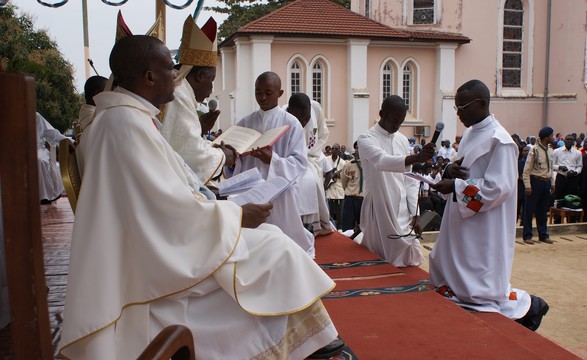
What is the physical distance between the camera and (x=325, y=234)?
7352 millimetres

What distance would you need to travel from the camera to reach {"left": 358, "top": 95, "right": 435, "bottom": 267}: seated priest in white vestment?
6094 millimetres

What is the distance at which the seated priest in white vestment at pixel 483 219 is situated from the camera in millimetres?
4773

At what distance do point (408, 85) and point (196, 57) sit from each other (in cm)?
2272

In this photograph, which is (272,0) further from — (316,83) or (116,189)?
(116,189)

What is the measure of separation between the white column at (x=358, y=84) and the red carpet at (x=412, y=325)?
18.7 m

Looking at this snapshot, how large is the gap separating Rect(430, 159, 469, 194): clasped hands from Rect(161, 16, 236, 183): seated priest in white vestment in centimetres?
190

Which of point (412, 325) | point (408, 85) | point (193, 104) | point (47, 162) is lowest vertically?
point (412, 325)

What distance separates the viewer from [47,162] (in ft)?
24.0

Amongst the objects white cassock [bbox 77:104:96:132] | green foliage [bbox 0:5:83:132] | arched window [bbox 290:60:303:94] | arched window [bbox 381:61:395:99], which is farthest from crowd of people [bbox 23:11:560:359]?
arched window [bbox 381:61:395:99]

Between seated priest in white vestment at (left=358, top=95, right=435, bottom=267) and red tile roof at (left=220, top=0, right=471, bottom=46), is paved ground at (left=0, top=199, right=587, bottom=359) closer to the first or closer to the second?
seated priest in white vestment at (left=358, top=95, right=435, bottom=267)

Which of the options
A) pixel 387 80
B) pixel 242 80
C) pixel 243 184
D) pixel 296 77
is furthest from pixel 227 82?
pixel 243 184

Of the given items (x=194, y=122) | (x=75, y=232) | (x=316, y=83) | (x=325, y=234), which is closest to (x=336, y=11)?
(x=316, y=83)

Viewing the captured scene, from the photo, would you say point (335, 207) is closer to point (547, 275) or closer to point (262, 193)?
point (547, 275)

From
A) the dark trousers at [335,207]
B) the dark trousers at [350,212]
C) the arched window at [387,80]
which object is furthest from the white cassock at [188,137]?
the arched window at [387,80]
